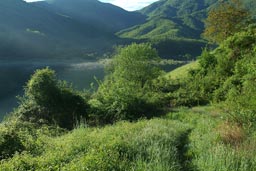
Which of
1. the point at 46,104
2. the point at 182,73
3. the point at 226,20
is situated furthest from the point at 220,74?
the point at 46,104

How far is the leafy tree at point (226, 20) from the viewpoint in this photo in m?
49.2

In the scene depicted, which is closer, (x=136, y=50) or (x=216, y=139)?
(x=216, y=139)

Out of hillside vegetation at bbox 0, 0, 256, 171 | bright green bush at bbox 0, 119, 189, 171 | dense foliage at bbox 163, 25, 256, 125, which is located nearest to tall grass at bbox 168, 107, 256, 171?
hillside vegetation at bbox 0, 0, 256, 171

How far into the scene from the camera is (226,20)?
49594 millimetres

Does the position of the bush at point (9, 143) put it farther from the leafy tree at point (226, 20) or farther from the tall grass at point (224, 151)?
the leafy tree at point (226, 20)

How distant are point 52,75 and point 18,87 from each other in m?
58.9

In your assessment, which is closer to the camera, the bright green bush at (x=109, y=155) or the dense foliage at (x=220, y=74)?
the bright green bush at (x=109, y=155)

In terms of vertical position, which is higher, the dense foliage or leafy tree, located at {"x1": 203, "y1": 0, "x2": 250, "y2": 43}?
leafy tree, located at {"x1": 203, "y1": 0, "x2": 250, "y2": 43}

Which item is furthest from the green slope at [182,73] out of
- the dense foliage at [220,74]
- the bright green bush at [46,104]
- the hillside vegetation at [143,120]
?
the bright green bush at [46,104]

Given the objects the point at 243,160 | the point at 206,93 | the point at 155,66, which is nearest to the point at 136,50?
the point at 155,66

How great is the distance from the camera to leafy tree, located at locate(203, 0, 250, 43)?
49250mm

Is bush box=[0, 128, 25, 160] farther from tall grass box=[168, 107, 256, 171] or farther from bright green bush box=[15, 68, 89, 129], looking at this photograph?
bright green bush box=[15, 68, 89, 129]

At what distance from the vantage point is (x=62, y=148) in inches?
511

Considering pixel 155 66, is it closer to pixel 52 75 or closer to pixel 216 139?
pixel 52 75
